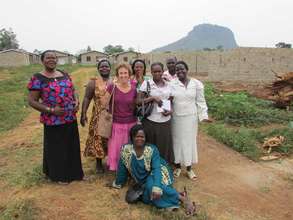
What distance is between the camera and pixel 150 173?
3.64m

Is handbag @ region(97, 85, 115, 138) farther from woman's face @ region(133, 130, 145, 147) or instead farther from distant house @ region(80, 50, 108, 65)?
distant house @ region(80, 50, 108, 65)

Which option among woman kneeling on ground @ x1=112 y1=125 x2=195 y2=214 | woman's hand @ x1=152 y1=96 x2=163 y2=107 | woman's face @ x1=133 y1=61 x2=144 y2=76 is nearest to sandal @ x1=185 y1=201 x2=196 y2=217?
woman kneeling on ground @ x1=112 y1=125 x2=195 y2=214

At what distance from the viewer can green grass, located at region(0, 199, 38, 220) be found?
3234 millimetres

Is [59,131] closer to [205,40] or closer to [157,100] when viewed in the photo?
[157,100]

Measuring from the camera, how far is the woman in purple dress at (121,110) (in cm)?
384

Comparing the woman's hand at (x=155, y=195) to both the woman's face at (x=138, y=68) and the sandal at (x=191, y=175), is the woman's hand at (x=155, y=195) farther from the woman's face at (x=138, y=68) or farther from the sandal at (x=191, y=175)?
the woman's face at (x=138, y=68)

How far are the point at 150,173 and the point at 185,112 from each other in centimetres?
96

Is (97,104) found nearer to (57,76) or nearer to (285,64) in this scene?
(57,76)

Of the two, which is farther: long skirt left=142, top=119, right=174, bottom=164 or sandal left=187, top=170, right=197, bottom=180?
sandal left=187, top=170, right=197, bottom=180

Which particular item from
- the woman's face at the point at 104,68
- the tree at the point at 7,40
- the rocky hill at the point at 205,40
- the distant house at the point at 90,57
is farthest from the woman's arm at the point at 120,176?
the rocky hill at the point at 205,40

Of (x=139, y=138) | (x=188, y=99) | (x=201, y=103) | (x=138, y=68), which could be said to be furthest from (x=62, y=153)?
(x=201, y=103)

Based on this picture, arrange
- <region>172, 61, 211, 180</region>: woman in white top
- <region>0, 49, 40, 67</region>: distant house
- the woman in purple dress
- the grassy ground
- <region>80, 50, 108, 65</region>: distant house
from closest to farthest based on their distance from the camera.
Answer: the woman in purple dress
<region>172, 61, 211, 180</region>: woman in white top
the grassy ground
<region>0, 49, 40, 67</region>: distant house
<region>80, 50, 108, 65</region>: distant house

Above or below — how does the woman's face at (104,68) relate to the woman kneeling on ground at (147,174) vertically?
above

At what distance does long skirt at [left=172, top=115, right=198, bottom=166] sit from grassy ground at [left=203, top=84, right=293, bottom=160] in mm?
1829
